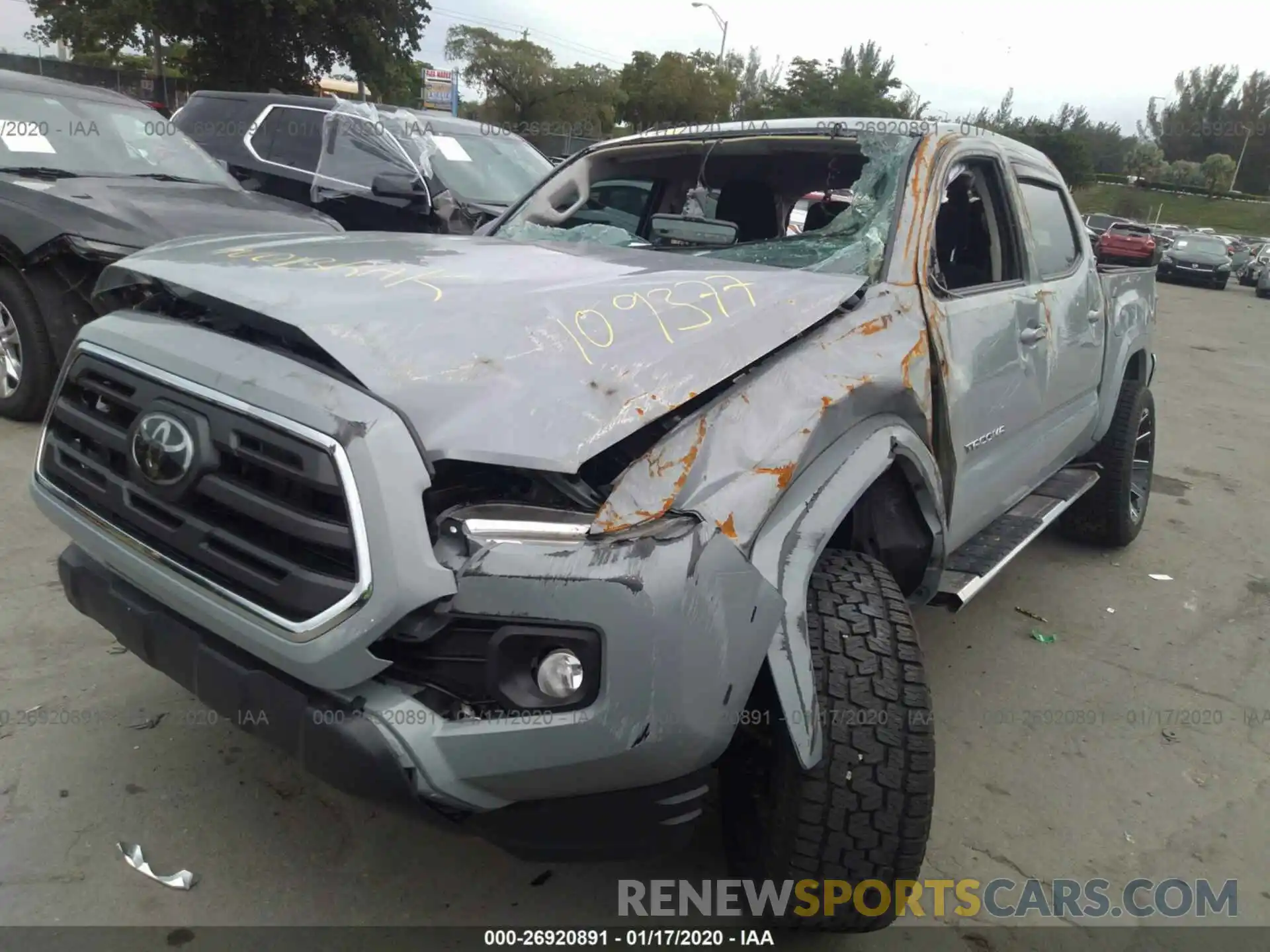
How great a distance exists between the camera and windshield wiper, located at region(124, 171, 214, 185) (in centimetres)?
535

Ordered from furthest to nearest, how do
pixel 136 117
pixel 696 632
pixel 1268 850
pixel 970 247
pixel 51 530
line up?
1. pixel 136 117
2. pixel 51 530
3. pixel 970 247
4. pixel 1268 850
5. pixel 696 632

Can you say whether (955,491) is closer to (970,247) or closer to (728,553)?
(970,247)

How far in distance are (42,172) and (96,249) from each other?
939mm

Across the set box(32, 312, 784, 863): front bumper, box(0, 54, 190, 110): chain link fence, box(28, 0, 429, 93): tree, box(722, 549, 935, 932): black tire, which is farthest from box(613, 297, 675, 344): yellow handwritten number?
box(0, 54, 190, 110): chain link fence

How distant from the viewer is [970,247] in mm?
3143

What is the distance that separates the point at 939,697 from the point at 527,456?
2133mm

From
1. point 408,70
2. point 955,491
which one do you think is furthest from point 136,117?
point 408,70

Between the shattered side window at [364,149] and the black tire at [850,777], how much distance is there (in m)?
5.99

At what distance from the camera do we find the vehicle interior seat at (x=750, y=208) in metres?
3.40

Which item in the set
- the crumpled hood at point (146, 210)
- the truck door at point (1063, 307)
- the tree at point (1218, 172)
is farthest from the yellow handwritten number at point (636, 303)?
the tree at point (1218, 172)

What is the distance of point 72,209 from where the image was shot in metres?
4.49

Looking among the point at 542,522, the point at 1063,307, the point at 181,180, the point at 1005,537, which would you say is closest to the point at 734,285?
the point at 542,522

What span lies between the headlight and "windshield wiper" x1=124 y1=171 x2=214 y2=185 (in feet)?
3.53

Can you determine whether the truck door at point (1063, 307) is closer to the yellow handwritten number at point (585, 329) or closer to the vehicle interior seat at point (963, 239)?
the vehicle interior seat at point (963, 239)
